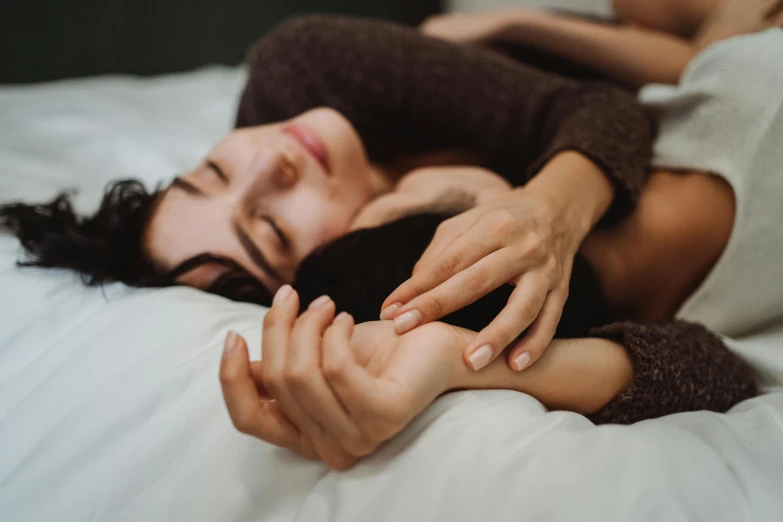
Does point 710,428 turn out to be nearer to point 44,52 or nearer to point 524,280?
point 524,280

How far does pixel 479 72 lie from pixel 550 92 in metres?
0.13

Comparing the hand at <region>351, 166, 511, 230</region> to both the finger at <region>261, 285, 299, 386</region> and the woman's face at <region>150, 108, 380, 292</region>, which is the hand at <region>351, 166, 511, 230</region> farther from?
the finger at <region>261, 285, 299, 386</region>

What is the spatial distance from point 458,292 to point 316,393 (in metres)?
0.15

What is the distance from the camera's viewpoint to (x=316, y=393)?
414 millimetres

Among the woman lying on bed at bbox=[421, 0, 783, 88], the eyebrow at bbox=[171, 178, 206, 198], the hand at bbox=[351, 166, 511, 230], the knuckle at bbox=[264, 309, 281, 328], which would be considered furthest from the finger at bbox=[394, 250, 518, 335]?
the woman lying on bed at bbox=[421, 0, 783, 88]

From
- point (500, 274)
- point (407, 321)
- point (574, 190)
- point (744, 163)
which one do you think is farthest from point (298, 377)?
point (744, 163)

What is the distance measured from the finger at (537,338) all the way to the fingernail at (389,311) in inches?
4.4

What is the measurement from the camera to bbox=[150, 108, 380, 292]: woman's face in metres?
0.75

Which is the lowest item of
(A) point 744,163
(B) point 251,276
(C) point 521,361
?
(B) point 251,276

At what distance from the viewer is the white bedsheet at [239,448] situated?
403mm

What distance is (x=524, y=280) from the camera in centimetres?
52

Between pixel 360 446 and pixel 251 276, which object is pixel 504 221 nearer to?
pixel 360 446

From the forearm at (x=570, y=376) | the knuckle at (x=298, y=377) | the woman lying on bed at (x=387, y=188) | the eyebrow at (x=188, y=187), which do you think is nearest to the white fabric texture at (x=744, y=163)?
the woman lying on bed at (x=387, y=188)

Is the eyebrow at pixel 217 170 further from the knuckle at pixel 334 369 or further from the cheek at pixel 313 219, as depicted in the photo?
the knuckle at pixel 334 369
